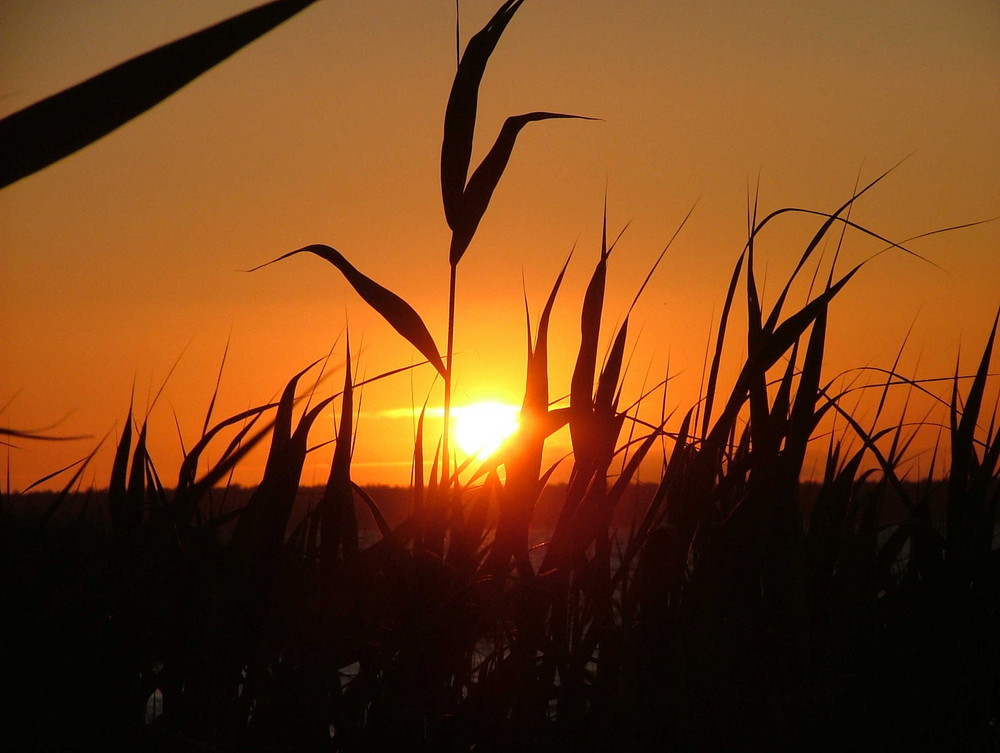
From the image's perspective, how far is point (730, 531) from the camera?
1.01m

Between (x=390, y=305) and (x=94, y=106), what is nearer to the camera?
(x=94, y=106)

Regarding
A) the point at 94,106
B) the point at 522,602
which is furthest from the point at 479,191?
the point at 94,106

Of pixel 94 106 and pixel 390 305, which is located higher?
pixel 390 305

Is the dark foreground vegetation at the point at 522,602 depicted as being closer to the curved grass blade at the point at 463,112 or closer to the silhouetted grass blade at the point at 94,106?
the curved grass blade at the point at 463,112

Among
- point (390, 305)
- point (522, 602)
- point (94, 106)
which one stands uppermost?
point (390, 305)

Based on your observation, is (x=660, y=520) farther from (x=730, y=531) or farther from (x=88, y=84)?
(x=88, y=84)

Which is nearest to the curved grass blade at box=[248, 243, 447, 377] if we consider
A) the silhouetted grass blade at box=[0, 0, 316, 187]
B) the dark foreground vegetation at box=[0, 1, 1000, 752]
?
the dark foreground vegetation at box=[0, 1, 1000, 752]

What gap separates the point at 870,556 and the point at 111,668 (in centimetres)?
88

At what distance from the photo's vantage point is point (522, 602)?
3.30 feet

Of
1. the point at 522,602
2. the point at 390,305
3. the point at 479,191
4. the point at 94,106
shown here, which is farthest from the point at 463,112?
the point at 94,106

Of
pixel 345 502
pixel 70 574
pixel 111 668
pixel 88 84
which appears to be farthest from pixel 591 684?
pixel 88 84

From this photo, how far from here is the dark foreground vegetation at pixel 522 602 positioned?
92 cm

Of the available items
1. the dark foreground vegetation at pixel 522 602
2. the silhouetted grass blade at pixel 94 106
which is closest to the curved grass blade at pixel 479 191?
the dark foreground vegetation at pixel 522 602

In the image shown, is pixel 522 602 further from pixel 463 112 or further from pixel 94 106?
pixel 94 106
